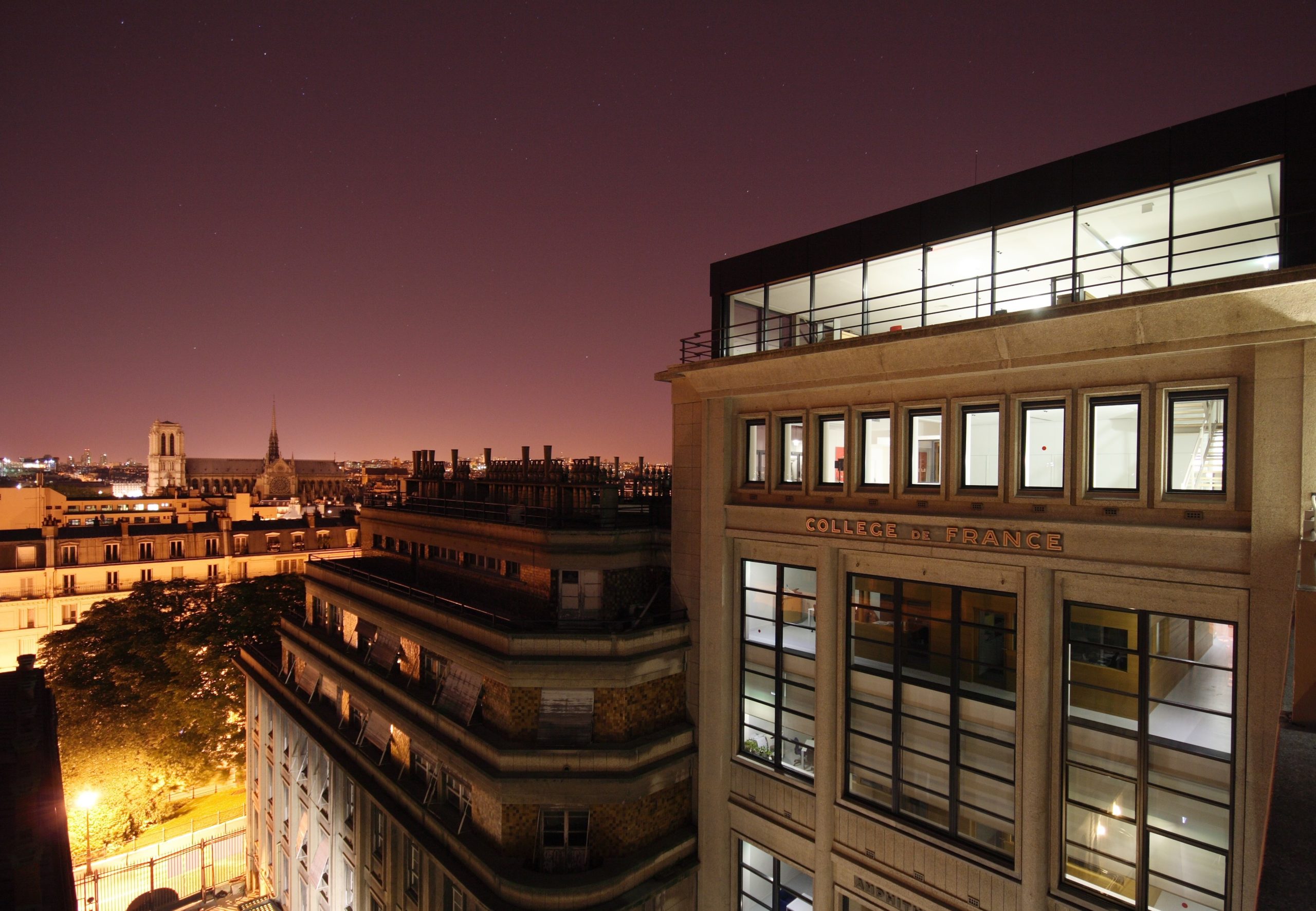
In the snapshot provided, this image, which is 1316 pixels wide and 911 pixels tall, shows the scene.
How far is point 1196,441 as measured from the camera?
1493 cm

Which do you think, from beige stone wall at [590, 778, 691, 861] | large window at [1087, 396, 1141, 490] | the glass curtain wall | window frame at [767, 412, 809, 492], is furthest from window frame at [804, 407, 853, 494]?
beige stone wall at [590, 778, 691, 861]

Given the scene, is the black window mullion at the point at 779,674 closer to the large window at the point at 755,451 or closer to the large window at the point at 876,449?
the large window at the point at 755,451

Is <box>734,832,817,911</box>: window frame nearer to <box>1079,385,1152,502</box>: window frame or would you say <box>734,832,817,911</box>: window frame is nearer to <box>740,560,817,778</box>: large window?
<box>740,560,817,778</box>: large window

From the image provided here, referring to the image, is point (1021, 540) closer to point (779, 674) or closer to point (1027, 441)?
point (1027, 441)

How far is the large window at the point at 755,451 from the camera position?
23531mm

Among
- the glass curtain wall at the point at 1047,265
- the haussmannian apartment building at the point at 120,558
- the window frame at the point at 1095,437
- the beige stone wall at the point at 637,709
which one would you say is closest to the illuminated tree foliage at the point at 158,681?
the haussmannian apartment building at the point at 120,558

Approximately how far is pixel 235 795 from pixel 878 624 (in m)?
56.2

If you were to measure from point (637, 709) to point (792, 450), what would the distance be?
10733mm

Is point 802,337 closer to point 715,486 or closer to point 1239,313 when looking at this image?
point 715,486

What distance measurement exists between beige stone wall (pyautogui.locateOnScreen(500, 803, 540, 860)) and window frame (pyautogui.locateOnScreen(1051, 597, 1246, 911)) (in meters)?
15.4

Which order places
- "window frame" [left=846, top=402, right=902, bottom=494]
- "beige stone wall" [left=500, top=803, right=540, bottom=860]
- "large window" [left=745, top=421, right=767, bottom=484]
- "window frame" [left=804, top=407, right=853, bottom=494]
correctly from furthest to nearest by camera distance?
"large window" [left=745, top=421, right=767, bottom=484]
"beige stone wall" [left=500, top=803, right=540, bottom=860]
"window frame" [left=804, top=407, right=853, bottom=494]
"window frame" [left=846, top=402, right=902, bottom=494]

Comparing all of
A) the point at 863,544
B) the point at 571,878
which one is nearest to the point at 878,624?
the point at 863,544

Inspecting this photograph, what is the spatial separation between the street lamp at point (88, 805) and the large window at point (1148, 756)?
5294 cm

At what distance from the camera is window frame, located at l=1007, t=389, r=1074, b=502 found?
16.4m
